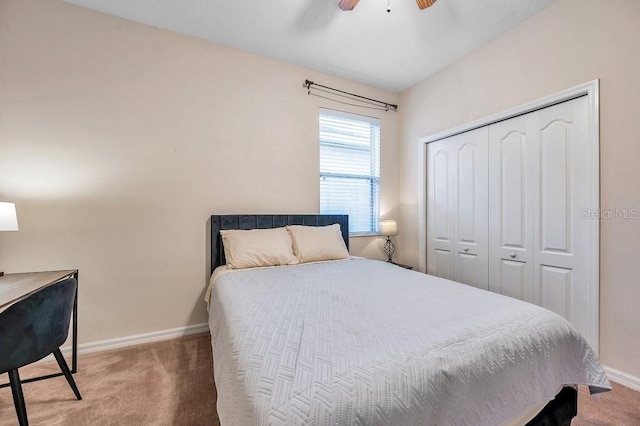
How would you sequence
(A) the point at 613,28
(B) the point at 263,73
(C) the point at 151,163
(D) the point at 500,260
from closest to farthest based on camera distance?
1. (A) the point at 613,28
2. (C) the point at 151,163
3. (D) the point at 500,260
4. (B) the point at 263,73

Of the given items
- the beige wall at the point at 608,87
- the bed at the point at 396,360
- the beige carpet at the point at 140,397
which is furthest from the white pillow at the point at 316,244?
the beige wall at the point at 608,87

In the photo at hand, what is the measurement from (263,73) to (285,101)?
35cm

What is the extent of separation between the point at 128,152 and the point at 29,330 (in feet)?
4.88

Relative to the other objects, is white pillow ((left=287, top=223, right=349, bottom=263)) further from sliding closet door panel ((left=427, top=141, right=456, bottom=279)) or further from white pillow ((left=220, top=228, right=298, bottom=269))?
sliding closet door panel ((left=427, top=141, right=456, bottom=279))

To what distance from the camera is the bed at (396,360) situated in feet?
2.49

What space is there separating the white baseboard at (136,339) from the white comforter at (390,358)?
1.27 m

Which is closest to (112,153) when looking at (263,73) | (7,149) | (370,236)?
(7,149)

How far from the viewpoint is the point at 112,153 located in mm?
2201

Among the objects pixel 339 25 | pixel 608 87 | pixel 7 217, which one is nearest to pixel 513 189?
pixel 608 87

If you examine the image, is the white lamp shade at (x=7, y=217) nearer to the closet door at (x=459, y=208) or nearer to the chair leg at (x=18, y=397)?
the chair leg at (x=18, y=397)

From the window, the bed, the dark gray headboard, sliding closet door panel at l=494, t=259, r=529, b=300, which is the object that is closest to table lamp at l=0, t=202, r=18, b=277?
the dark gray headboard

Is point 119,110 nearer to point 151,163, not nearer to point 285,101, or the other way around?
point 151,163

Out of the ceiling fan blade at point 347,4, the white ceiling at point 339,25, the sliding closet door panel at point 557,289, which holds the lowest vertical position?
the sliding closet door panel at point 557,289

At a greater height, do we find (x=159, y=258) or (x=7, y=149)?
(x=7, y=149)
